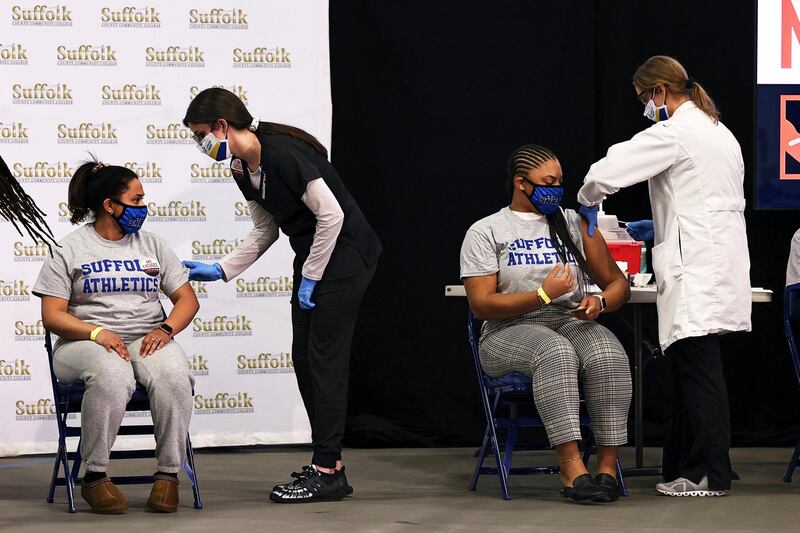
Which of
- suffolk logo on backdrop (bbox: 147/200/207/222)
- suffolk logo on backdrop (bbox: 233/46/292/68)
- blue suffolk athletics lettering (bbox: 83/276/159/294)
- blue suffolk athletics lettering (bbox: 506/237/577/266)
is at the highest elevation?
suffolk logo on backdrop (bbox: 233/46/292/68)

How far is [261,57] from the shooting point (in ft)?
16.6

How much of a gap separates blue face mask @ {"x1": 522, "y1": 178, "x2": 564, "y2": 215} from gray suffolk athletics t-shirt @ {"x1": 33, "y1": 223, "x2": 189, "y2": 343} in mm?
1255

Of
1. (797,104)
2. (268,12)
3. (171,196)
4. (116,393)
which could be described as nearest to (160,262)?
(116,393)

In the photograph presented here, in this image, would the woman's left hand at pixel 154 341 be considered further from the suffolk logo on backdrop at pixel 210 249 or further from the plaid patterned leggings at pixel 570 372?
the suffolk logo on backdrop at pixel 210 249

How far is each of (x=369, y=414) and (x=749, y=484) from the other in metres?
1.79

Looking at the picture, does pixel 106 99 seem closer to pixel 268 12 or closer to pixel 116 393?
pixel 268 12

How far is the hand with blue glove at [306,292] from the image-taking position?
12.1 feet

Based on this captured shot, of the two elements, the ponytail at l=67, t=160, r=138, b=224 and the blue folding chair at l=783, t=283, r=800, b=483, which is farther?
the blue folding chair at l=783, t=283, r=800, b=483

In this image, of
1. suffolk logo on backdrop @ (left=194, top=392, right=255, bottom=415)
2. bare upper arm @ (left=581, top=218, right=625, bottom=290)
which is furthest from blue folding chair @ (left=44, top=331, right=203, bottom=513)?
bare upper arm @ (left=581, top=218, right=625, bottom=290)

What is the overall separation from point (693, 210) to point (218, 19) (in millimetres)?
2339

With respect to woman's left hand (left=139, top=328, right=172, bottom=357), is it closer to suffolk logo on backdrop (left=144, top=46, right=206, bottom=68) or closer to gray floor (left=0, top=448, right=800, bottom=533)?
gray floor (left=0, top=448, right=800, bottom=533)

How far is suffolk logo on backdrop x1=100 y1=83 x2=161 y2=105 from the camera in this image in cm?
497

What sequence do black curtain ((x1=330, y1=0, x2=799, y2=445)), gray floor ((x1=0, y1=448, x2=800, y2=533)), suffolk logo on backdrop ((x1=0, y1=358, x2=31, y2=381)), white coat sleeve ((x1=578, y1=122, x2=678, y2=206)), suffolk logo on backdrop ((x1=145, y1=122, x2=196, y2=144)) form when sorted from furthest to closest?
black curtain ((x1=330, y1=0, x2=799, y2=445))
suffolk logo on backdrop ((x1=145, y1=122, x2=196, y2=144))
suffolk logo on backdrop ((x1=0, y1=358, x2=31, y2=381))
white coat sleeve ((x1=578, y1=122, x2=678, y2=206))
gray floor ((x1=0, y1=448, x2=800, y2=533))

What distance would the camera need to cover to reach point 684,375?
375 centimetres
